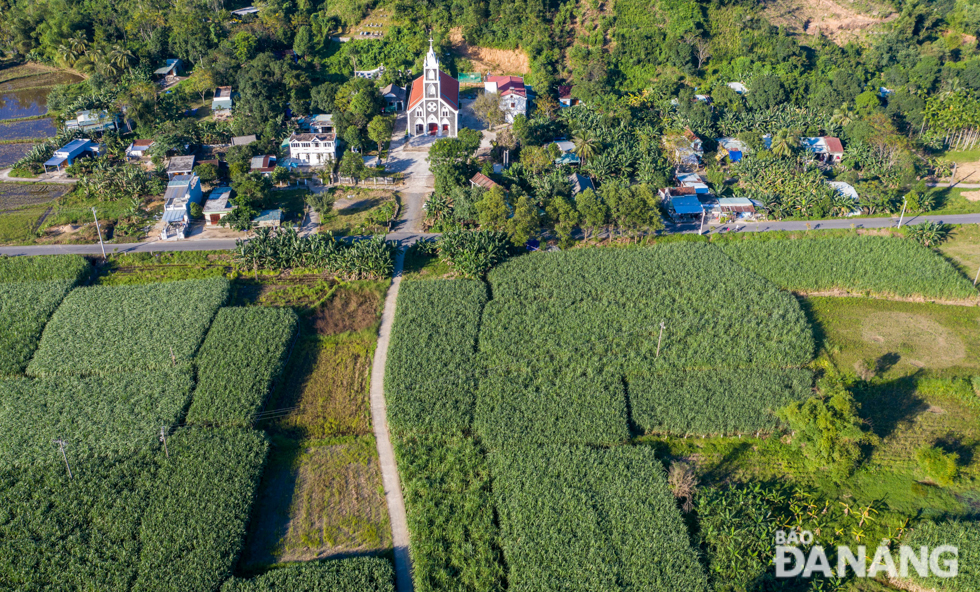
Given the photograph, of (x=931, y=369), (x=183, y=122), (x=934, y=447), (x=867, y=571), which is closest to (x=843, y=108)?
(x=931, y=369)

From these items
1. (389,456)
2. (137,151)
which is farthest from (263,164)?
(389,456)

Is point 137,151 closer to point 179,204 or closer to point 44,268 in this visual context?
point 179,204

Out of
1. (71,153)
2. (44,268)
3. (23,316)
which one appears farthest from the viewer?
(71,153)

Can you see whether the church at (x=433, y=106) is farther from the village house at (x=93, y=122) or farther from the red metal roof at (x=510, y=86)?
the village house at (x=93, y=122)

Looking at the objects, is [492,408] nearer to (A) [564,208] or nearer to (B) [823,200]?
(A) [564,208]

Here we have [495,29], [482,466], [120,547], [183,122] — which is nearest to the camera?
[120,547]

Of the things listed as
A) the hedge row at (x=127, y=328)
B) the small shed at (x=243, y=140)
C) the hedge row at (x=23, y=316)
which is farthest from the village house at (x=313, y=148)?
the hedge row at (x=23, y=316)
